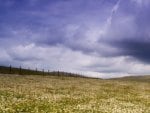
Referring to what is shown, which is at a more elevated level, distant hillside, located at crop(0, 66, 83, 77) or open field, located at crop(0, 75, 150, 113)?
distant hillside, located at crop(0, 66, 83, 77)

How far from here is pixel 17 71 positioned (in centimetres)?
12150

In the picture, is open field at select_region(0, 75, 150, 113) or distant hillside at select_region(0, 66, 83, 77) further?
distant hillside at select_region(0, 66, 83, 77)

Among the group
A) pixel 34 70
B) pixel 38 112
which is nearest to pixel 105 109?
pixel 38 112

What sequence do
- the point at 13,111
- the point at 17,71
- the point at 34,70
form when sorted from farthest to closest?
the point at 34,70
the point at 17,71
the point at 13,111

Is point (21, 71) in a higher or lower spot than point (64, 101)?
higher

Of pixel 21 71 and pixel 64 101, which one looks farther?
pixel 21 71

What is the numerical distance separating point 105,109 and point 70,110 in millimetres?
4336

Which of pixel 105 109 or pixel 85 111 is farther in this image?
pixel 105 109

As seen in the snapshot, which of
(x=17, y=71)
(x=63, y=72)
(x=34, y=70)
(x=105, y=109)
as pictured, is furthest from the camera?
(x=63, y=72)

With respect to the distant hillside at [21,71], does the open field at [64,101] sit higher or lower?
lower

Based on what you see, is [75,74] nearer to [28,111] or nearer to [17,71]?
[17,71]

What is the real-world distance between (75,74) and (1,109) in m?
133

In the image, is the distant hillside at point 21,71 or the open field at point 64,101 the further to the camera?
the distant hillside at point 21,71

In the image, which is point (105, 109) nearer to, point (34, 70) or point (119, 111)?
point (119, 111)
